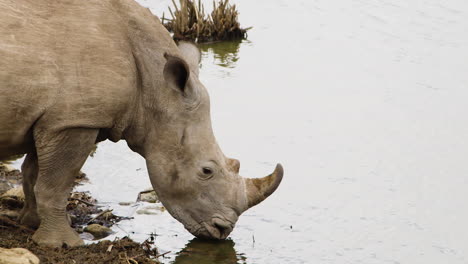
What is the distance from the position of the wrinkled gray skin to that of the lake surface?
0.73 metres

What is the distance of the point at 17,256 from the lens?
6.65 meters

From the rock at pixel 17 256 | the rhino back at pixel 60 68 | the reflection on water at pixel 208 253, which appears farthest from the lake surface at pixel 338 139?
the rhino back at pixel 60 68

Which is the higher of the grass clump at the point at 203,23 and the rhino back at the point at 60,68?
the rhino back at the point at 60,68

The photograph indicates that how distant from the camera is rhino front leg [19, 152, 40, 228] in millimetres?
7949

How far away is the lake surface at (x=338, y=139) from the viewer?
8773 millimetres

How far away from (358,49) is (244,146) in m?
5.44

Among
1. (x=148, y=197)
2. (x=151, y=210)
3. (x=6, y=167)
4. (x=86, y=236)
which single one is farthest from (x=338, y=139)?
(x=86, y=236)

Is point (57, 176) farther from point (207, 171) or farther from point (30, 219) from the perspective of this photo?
point (207, 171)

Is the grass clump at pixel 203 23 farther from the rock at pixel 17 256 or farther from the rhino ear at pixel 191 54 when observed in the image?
the rock at pixel 17 256

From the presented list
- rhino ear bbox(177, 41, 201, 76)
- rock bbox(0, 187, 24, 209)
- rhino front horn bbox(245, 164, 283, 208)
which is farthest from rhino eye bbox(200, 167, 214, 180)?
rock bbox(0, 187, 24, 209)

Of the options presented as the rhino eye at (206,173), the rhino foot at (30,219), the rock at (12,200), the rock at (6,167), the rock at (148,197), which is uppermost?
the rhino eye at (206,173)

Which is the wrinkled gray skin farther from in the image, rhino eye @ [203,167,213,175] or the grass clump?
the grass clump

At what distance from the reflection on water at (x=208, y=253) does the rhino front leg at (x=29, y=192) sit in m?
1.30

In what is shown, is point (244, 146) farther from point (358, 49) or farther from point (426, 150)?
point (358, 49)
